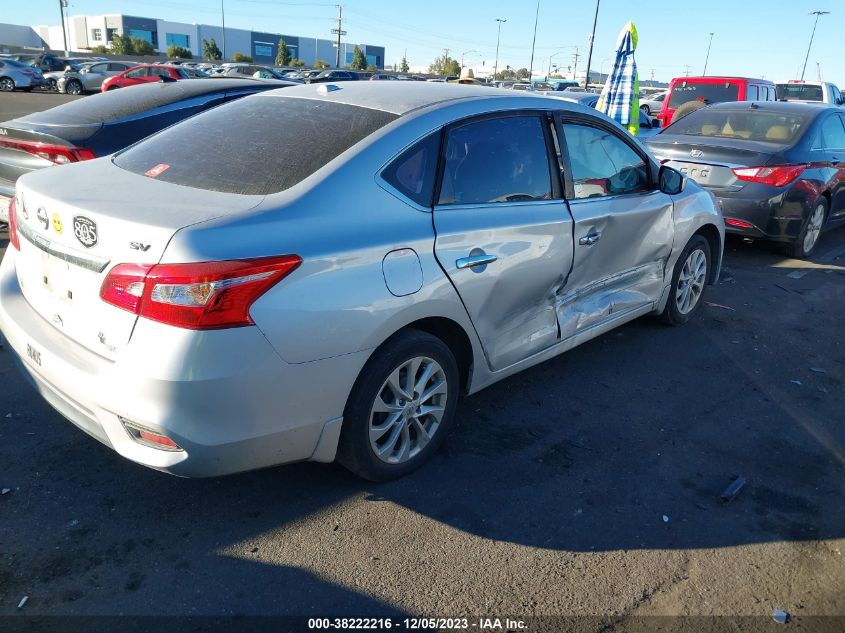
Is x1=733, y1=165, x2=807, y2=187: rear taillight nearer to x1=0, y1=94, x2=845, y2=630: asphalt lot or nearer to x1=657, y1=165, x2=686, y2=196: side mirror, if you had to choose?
x1=657, y1=165, x2=686, y2=196: side mirror

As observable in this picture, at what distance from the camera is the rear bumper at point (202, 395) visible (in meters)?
2.33

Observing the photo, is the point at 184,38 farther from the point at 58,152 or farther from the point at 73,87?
the point at 58,152

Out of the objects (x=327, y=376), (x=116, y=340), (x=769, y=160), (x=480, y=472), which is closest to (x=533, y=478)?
(x=480, y=472)

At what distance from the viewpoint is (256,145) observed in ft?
10.2

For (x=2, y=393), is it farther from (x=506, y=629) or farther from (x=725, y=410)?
(x=725, y=410)

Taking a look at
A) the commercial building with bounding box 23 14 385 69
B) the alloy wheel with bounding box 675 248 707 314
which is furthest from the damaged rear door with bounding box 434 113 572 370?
the commercial building with bounding box 23 14 385 69

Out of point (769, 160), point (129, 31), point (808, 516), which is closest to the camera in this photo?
point (808, 516)

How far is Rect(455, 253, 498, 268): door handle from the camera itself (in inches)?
121

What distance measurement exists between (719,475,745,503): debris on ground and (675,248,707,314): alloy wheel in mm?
2054

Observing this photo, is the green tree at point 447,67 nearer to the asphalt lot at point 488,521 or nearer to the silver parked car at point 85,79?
the silver parked car at point 85,79

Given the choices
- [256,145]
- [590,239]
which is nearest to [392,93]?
[256,145]

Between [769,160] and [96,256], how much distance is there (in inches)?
268

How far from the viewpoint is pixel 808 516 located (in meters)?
3.14

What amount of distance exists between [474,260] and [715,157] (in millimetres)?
5328
